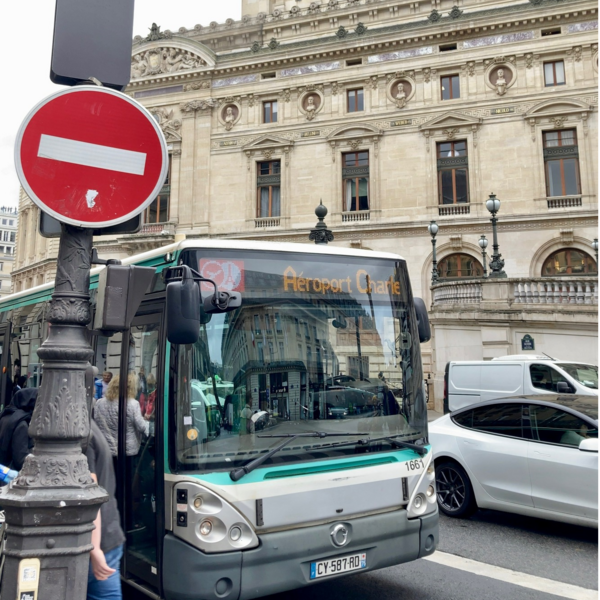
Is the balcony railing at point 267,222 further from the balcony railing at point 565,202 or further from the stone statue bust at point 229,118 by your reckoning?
the balcony railing at point 565,202

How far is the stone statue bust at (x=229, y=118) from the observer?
113ft

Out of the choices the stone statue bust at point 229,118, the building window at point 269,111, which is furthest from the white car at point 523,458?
the stone statue bust at point 229,118

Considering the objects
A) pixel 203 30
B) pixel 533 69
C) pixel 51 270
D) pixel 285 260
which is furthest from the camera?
pixel 203 30

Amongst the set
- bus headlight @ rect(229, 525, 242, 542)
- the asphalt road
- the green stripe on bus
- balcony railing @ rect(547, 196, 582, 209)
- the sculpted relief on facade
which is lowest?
the asphalt road

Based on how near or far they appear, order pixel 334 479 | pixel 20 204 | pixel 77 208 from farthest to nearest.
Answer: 1. pixel 20 204
2. pixel 334 479
3. pixel 77 208

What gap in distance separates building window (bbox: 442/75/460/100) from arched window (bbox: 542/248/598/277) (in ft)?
33.6

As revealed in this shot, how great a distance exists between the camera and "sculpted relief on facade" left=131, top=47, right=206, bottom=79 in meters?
35.1

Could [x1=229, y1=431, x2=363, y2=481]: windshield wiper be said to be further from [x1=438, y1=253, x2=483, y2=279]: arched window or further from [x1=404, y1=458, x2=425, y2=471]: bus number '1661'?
[x1=438, y1=253, x2=483, y2=279]: arched window

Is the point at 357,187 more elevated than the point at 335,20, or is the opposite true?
the point at 335,20

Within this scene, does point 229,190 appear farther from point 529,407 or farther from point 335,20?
point 529,407

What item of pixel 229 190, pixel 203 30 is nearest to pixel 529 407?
pixel 229 190

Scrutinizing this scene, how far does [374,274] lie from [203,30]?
42042 mm

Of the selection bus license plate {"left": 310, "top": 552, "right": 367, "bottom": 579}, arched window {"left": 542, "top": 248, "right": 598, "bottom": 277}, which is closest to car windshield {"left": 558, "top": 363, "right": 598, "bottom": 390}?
bus license plate {"left": 310, "top": 552, "right": 367, "bottom": 579}

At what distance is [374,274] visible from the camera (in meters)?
5.11
